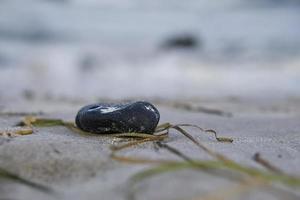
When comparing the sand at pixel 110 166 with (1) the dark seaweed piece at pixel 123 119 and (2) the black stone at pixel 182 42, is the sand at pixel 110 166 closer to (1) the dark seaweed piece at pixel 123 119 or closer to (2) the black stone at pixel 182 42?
(1) the dark seaweed piece at pixel 123 119

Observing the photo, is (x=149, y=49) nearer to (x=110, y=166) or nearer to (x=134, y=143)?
(x=134, y=143)

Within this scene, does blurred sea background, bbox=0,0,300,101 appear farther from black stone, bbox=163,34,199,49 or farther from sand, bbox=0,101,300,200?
sand, bbox=0,101,300,200

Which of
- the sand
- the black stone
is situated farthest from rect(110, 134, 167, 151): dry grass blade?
the black stone

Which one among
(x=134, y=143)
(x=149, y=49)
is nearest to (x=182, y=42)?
(x=149, y=49)

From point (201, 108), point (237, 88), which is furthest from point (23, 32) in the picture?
point (201, 108)

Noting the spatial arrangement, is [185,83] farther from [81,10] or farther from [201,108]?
[81,10]

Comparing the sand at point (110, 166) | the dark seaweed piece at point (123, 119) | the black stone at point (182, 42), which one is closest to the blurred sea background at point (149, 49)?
the black stone at point (182, 42)
